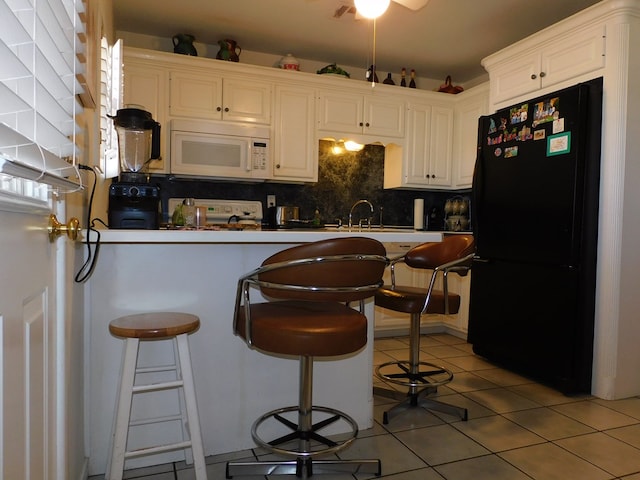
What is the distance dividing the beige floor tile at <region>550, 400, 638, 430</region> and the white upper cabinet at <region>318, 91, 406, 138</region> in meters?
2.66

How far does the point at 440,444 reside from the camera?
6.84 feet

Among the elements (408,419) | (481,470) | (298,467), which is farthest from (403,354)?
(298,467)

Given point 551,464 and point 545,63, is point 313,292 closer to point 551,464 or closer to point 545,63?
point 551,464

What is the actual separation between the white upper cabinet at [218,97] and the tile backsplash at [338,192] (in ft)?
2.04

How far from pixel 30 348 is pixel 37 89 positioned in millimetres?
504

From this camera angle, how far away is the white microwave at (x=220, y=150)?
3.52 metres

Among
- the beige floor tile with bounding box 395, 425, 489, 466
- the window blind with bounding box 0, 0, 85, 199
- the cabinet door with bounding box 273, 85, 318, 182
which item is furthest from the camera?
the cabinet door with bounding box 273, 85, 318, 182

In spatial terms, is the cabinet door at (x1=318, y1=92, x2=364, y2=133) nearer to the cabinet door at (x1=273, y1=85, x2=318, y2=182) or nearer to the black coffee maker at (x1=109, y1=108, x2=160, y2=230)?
the cabinet door at (x1=273, y1=85, x2=318, y2=182)

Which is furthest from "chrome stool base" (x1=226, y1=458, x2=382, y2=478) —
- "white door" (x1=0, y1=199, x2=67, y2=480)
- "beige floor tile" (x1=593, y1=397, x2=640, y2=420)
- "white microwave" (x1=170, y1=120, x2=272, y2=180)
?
"white microwave" (x1=170, y1=120, x2=272, y2=180)

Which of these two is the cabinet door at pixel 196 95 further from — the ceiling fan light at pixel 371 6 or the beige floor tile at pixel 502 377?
the beige floor tile at pixel 502 377

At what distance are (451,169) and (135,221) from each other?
343cm

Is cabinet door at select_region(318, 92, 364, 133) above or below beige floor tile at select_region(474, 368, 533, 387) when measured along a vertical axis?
above

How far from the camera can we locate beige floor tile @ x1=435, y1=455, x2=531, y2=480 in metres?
1.81

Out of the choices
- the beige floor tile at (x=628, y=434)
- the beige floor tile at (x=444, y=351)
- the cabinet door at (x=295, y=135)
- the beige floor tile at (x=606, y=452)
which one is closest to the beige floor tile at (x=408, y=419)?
the beige floor tile at (x=606, y=452)
